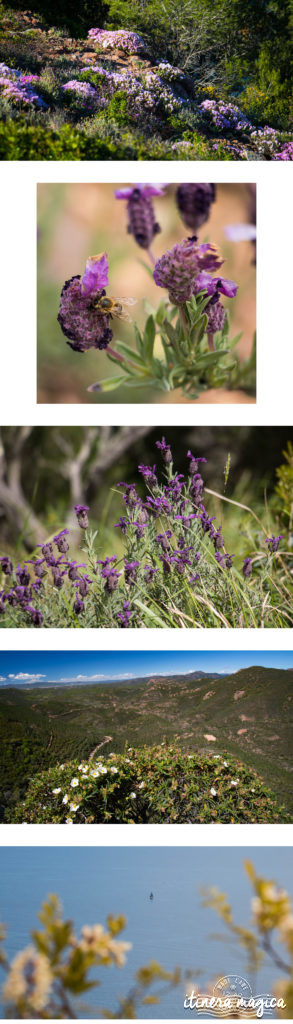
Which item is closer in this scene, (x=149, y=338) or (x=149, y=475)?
(x=149, y=338)

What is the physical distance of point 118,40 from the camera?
5664 mm

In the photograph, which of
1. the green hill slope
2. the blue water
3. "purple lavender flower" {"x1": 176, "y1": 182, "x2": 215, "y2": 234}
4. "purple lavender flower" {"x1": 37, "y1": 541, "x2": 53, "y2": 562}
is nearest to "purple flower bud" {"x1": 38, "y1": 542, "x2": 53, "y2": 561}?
"purple lavender flower" {"x1": 37, "y1": 541, "x2": 53, "y2": 562}

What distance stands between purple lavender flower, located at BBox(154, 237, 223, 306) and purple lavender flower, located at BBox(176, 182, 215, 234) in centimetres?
11

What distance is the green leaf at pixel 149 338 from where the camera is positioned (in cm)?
450

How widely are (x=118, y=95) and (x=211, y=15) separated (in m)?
1.02

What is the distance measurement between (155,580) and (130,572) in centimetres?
15

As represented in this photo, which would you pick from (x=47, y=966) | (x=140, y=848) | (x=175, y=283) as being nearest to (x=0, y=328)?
(x=175, y=283)

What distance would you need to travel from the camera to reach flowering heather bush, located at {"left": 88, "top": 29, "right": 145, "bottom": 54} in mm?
5629

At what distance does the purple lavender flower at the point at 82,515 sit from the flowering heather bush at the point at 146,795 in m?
1.29

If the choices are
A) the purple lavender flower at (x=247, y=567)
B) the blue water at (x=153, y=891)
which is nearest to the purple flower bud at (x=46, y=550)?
the purple lavender flower at (x=247, y=567)

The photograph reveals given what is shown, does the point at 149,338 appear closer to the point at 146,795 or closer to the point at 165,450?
the point at 165,450

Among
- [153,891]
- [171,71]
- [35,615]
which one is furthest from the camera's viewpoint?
[171,71]

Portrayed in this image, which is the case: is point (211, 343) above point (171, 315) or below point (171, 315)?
below

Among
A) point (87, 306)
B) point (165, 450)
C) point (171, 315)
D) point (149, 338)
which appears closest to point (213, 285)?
point (171, 315)
